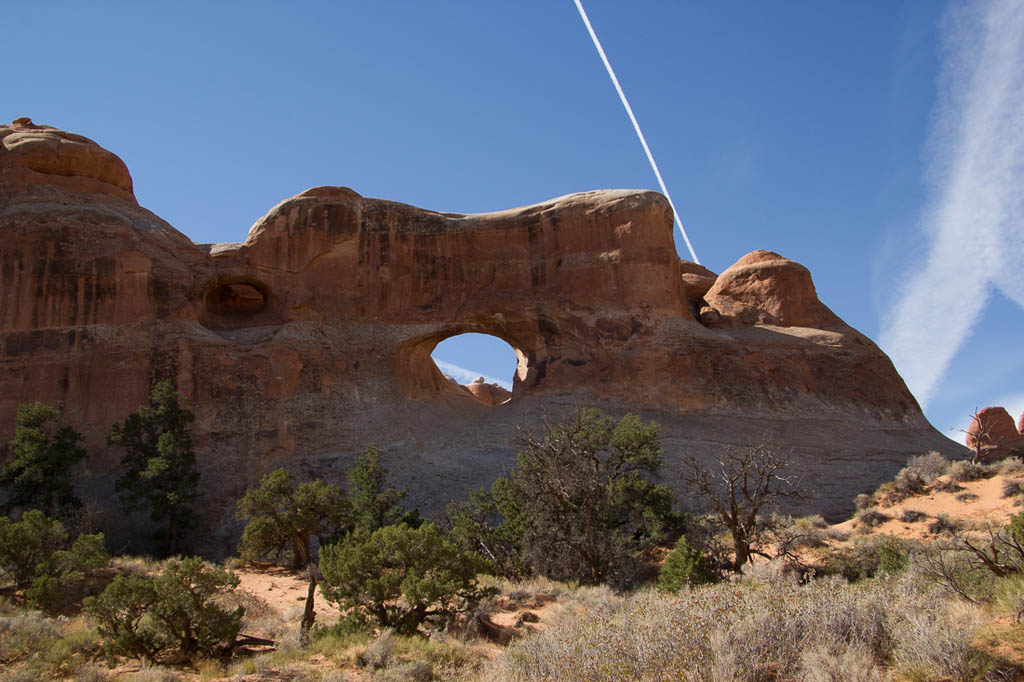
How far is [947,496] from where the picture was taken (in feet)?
62.2

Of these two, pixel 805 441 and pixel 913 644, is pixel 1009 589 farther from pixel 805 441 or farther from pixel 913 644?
pixel 805 441

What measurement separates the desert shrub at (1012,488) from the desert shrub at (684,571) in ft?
33.0

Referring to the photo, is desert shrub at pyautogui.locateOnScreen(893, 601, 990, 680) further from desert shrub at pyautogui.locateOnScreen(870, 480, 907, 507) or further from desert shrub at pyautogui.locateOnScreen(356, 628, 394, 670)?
desert shrub at pyautogui.locateOnScreen(870, 480, 907, 507)

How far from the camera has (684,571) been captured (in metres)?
12.6

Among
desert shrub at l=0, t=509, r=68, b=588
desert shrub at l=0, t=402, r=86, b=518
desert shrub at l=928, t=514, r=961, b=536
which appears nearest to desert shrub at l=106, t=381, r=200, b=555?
desert shrub at l=0, t=402, r=86, b=518

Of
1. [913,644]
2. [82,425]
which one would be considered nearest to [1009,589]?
[913,644]

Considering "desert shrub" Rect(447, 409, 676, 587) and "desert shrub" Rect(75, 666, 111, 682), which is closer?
"desert shrub" Rect(75, 666, 111, 682)

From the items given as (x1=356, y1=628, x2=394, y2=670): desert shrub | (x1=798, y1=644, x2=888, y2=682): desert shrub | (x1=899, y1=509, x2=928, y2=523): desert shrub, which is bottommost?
(x1=356, y1=628, x2=394, y2=670): desert shrub

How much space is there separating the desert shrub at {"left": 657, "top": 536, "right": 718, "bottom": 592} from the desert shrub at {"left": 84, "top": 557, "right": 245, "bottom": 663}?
7431 millimetres

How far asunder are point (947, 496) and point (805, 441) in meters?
6.18

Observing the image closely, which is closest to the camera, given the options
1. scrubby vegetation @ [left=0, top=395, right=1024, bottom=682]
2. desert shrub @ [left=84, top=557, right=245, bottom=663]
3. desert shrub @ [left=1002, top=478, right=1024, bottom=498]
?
scrubby vegetation @ [left=0, top=395, right=1024, bottom=682]

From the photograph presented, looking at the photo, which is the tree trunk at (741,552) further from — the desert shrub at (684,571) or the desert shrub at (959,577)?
the desert shrub at (959,577)

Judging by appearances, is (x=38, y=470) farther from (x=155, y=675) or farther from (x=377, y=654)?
(x=377, y=654)

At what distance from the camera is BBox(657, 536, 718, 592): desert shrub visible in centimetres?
1238
